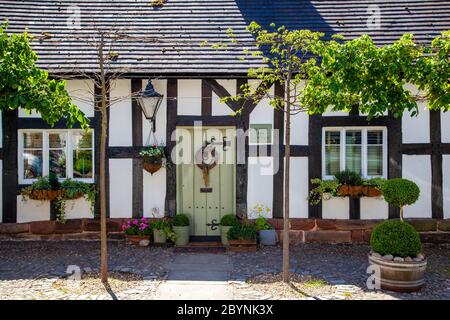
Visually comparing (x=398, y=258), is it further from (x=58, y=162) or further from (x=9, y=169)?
(x=9, y=169)

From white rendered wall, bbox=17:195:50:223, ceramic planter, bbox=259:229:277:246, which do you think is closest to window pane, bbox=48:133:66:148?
white rendered wall, bbox=17:195:50:223

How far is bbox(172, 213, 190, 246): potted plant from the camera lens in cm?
782

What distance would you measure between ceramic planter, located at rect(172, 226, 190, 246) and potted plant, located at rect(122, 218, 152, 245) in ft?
1.68

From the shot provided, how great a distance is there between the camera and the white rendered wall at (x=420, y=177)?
8.02m

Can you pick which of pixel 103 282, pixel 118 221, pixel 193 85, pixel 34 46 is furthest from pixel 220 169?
pixel 34 46

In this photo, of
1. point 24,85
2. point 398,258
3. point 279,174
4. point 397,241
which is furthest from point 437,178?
point 24,85

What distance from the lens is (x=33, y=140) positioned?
8.28m

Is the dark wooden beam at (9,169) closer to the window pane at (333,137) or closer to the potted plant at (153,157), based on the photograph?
the potted plant at (153,157)

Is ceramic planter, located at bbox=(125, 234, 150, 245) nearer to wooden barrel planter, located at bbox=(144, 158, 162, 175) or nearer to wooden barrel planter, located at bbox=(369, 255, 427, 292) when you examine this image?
wooden barrel planter, located at bbox=(144, 158, 162, 175)

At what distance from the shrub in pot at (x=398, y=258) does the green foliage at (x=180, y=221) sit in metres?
3.55

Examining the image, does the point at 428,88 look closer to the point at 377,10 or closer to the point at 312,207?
the point at 312,207

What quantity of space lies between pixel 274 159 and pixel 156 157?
227 cm

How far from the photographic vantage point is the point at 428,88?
5668mm

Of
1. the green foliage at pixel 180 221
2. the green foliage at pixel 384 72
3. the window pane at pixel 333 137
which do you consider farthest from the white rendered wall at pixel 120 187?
the green foliage at pixel 384 72
